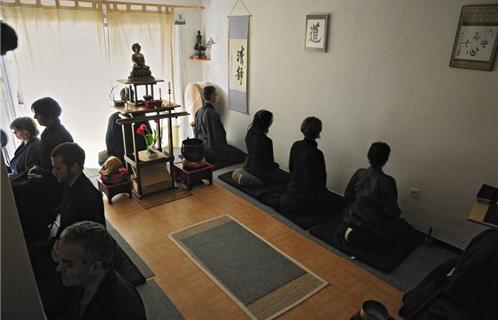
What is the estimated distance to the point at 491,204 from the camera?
2.41m

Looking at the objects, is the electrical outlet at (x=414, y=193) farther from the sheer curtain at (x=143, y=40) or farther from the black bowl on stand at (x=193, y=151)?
the sheer curtain at (x=143, y=40)

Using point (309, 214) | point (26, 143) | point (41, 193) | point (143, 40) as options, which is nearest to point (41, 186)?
point (41, 193)

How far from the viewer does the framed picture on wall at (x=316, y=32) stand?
145 inches

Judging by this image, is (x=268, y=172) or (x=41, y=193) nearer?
(x=41, y=193)

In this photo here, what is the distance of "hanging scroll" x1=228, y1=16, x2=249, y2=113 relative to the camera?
4742 millimetres

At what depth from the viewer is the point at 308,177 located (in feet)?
11.3

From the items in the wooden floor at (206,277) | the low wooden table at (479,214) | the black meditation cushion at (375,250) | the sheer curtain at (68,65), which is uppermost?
the sheer curtain at (68,65)

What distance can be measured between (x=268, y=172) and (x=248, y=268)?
164 cm

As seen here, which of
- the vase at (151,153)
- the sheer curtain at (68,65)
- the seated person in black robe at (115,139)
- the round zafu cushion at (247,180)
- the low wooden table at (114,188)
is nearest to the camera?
the low wooden table at (114,188)

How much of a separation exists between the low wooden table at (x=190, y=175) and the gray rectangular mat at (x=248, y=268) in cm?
80

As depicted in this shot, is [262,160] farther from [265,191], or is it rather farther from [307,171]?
[307,171]

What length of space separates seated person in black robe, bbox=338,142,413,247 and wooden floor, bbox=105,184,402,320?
1.01 feet

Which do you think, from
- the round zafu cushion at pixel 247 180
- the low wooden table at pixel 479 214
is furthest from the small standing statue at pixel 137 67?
the low wooden table at pixel 479 214

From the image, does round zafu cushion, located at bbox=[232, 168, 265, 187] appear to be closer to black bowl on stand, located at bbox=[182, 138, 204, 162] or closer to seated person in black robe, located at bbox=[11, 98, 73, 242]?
black bowl on stand, located at bbox=[182, 138, 204, 162]
